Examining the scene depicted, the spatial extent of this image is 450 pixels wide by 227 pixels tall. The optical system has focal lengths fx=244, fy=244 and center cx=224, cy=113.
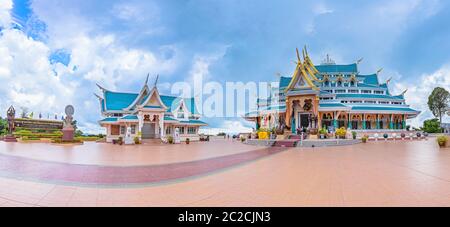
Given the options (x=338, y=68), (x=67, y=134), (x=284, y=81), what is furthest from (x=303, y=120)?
(x=67, y=134)

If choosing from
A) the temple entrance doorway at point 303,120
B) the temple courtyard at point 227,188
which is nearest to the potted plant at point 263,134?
the temple entrance doorway at point 303,120

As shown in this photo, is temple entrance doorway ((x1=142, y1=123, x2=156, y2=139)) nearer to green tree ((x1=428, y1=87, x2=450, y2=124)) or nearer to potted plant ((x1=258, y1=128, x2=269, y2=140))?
potted plant ((x1=258, y1=128, x2=269, y2=140))

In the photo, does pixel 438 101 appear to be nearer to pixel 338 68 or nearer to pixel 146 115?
pixel 338 68

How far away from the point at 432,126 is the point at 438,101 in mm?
4657

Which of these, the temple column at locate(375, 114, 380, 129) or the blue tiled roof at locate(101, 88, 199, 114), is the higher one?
the blue tiled roof at locate(101, 88, 199, 114)

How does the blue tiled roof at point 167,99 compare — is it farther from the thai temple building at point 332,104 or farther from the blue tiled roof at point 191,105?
the thai temple building at point 332,104

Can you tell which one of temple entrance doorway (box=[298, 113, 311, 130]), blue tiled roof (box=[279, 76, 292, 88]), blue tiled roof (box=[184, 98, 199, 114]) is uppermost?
blue tiled roof (box=[279, 76, 292, 88])

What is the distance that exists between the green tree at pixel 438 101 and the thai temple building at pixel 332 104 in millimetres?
15362

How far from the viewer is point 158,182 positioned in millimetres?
5930

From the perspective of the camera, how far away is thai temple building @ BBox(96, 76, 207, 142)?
2706 centimetres

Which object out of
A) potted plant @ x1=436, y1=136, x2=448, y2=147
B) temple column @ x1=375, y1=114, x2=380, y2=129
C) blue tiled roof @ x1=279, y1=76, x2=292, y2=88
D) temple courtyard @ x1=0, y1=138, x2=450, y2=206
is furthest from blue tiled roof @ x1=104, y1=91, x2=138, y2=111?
temple column @ x1=375, y1=114, x2=380, y2=129

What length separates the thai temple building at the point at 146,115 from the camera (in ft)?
88.8

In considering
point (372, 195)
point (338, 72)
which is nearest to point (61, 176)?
point (372, 195)

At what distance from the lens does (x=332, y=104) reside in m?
29.0
